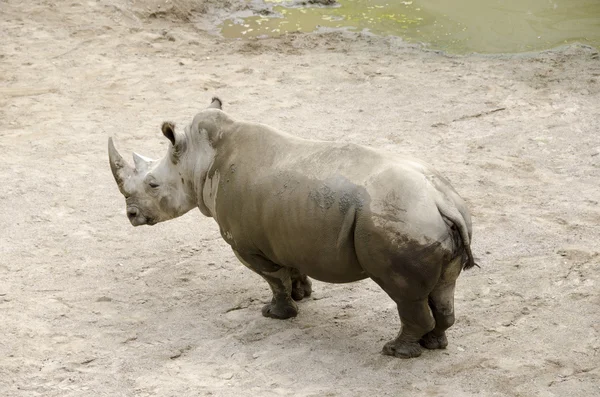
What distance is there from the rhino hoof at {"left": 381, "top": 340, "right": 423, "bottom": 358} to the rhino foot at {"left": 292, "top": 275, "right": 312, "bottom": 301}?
39.3 inches

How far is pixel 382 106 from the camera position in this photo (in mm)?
9992

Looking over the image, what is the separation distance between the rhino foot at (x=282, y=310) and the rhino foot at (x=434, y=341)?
3.22 feet

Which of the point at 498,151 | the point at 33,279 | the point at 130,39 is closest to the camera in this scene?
the point at 33,279

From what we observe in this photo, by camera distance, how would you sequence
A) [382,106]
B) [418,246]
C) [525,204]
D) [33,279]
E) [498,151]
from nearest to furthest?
[418,246]
[33,279]
[525,204]
[498,151]
[382,106]

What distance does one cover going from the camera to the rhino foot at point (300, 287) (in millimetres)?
6441

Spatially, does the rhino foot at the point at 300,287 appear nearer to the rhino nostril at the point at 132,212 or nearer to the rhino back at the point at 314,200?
the rhino back at the point at 314,200

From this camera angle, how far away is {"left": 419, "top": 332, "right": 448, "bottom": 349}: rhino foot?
5.70m

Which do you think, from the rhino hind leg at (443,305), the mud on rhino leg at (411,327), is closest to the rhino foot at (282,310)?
the mud on rhino leg at (411,327)

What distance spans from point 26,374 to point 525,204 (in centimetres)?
432

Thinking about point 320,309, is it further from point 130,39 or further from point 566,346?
point 130,39

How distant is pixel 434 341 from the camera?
570 centimetres

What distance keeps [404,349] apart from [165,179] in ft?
6.81

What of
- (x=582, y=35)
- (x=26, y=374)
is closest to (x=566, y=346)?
(x=26, y=374)

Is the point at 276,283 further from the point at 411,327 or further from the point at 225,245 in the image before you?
the point at 225,245
